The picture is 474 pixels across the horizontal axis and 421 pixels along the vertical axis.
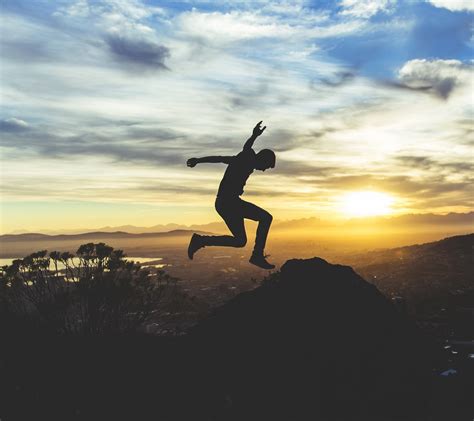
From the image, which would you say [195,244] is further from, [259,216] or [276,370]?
[276,370]

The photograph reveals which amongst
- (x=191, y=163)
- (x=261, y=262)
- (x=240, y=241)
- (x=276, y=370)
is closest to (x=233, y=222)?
(x=240, y=241)

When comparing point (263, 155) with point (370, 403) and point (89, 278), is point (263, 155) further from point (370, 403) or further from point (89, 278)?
point (89, 278)

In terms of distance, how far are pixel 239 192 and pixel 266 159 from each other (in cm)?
113

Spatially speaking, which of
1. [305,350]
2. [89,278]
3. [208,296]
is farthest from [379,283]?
[305,350]

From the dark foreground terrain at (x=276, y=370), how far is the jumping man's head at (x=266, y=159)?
4537 mm

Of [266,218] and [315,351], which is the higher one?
[266,218]

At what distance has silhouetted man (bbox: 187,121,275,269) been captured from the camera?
1177 centimetres

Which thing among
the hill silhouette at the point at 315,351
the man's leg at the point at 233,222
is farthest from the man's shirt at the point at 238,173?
the hill silhouette at the point at 315,351

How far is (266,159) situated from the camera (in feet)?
38.5

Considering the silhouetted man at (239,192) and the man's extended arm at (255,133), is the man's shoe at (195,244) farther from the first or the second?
the man's extended arm at (255,133)

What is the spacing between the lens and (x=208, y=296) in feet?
307

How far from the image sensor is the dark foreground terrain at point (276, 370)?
11.9m

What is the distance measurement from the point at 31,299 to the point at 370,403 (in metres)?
16.3

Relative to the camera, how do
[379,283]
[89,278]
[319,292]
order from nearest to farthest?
[319,292]
[89,278]
[379,283]
